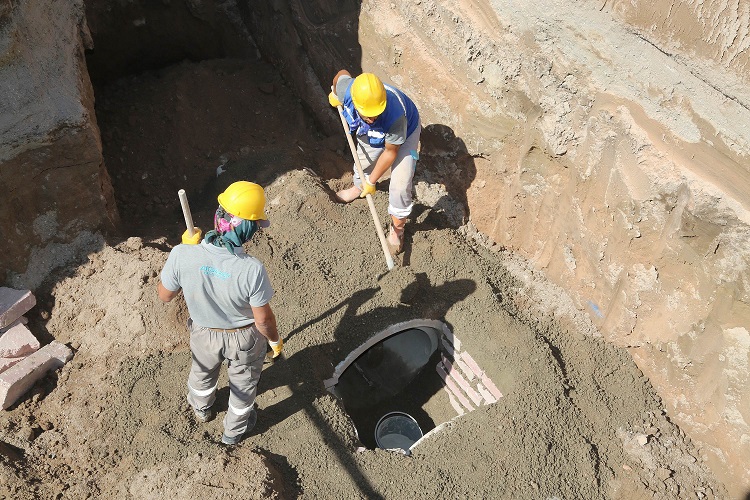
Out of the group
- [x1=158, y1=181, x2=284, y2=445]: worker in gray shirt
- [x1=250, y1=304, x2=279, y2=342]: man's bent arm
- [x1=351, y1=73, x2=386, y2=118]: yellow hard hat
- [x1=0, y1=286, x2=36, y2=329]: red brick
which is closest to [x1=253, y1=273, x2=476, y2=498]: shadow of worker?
[x1=158, y1=181, x2=284, y2=445]: worker in gray shirt

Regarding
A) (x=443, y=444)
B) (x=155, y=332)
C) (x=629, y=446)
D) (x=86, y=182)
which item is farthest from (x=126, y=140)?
(x=629, y=446)

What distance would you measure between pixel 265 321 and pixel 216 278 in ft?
1.18

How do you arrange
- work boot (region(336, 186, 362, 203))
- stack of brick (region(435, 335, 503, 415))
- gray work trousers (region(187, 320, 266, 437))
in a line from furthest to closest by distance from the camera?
work boot (region(336, 186, 362, 203))
stack of brick (region(435, 335, 503, 415))
gray work trousers (region(187, 320, 266, 437))

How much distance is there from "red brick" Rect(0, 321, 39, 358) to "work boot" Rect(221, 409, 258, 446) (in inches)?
59.1

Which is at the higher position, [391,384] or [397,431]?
[391,384]

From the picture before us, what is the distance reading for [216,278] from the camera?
10.5ft

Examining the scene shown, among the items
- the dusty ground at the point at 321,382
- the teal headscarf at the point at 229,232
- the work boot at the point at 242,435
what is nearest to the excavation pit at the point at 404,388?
the dusty ground at the point at 321,382

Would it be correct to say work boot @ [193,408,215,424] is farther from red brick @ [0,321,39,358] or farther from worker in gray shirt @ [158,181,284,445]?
red brick @ [0,321,39,358]

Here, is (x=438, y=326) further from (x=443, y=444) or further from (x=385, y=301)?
A: (x=443, y=444)

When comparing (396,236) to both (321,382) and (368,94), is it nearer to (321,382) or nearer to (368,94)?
(368,94)

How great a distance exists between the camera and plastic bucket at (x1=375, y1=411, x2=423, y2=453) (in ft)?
16.4

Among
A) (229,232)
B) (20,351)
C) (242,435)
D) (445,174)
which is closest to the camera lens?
(229,232)

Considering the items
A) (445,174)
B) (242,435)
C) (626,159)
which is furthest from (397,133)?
(242,435)

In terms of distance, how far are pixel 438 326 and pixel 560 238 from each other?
1.24 m
